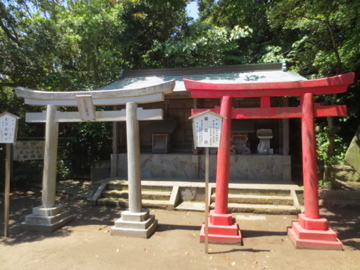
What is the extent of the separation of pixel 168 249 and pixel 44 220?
3.02 meters

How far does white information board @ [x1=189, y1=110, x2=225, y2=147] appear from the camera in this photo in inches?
168

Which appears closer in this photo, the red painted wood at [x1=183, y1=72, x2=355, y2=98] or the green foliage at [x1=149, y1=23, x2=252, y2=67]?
the red painted wood at [x1=183, y1=72, x2=355, y2=98]

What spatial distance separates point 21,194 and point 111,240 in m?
5.37

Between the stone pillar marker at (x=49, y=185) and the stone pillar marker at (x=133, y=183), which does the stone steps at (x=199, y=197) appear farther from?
the stone pillar marker at (x=133, y=183)

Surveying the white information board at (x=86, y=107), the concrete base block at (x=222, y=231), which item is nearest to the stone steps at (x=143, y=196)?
the concrete base block at (x=222, y=231)

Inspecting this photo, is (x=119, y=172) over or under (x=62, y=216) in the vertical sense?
over

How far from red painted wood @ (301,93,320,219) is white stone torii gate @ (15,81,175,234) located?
2785mm

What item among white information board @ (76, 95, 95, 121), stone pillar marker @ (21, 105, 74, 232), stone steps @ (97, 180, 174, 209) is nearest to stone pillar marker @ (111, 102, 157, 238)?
white information board @ (76, 95, 95, 121)

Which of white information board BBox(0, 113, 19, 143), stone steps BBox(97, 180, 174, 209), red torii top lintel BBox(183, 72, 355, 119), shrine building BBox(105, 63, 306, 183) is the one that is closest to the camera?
red torii top lintel BBox(183, 72, 355, 119)

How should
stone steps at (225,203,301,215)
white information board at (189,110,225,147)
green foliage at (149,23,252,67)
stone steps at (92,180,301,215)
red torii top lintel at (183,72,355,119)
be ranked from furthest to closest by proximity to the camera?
green foliage at (149,23,252,67) → stone steps at (92,180,301,215) → stone steps at (225,203,301,215) → red torii top lintel at (183,72,355,119) → white information board at (189,110,225,147)

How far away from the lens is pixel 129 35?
42.5 feet

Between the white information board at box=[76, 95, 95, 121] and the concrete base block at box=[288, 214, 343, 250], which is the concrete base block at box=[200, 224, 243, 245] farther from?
the white information board at box=[76, 95, 95, 121]

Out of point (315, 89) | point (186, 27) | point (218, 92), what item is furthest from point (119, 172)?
point (186, 27)

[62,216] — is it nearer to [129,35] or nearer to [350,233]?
[350,233]
